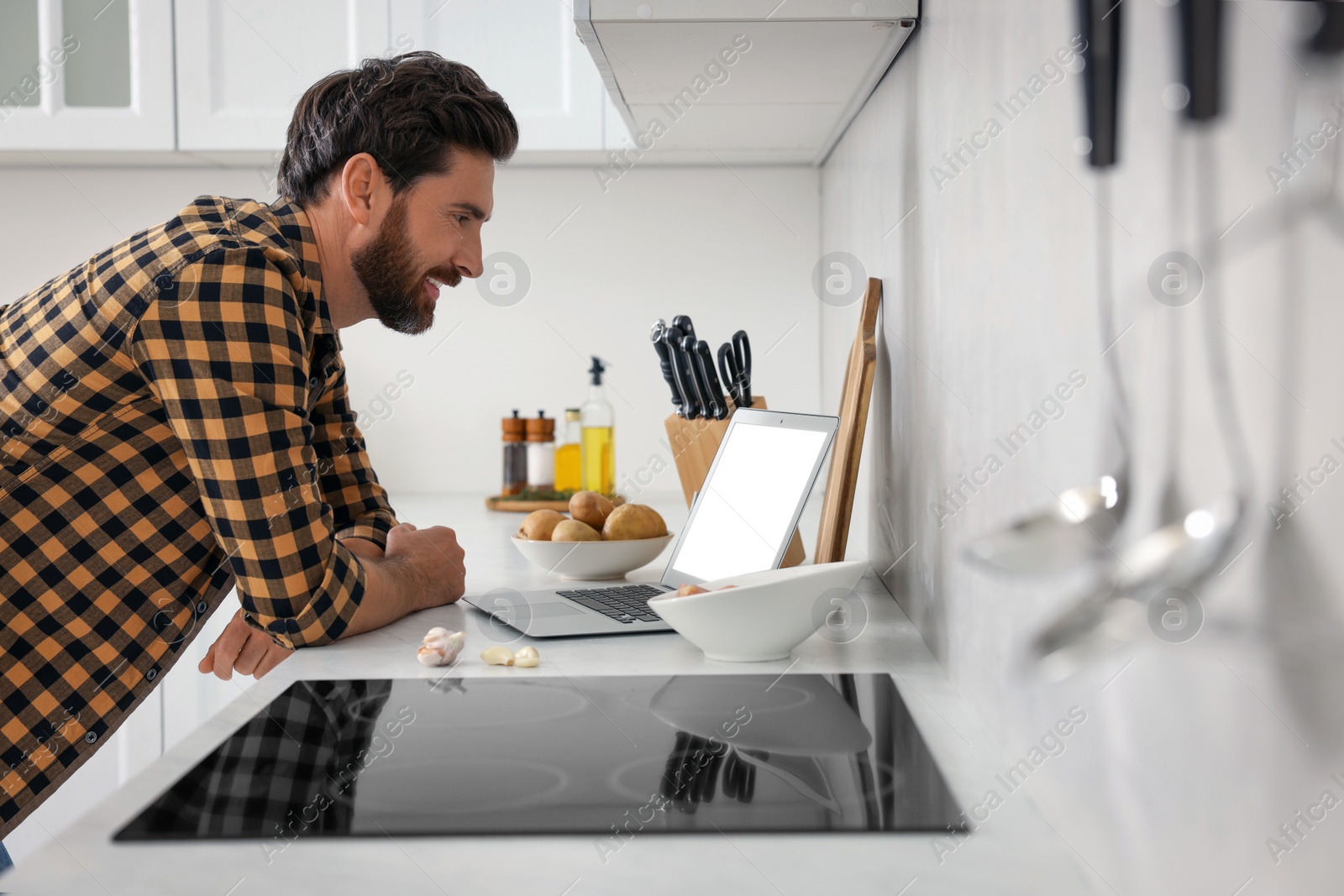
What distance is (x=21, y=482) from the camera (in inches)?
40.0

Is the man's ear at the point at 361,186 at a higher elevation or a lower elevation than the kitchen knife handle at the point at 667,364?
higher

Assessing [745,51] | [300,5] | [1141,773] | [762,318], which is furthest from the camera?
[762,318]

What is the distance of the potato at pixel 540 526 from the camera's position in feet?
4.36

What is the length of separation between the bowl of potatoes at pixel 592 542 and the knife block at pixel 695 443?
0.13 meters

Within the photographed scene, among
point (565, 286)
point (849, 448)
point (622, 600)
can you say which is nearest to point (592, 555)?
point (622, 600)

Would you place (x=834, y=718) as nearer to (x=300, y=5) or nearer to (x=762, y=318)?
(x=762, y=318)

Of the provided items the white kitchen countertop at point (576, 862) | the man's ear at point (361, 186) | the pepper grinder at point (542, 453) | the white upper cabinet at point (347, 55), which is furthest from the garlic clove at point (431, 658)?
the white upper cabinet at point (347, 55)

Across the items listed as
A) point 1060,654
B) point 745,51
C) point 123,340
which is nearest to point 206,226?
point 123,340

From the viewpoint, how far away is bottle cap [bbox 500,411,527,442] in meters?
2.11

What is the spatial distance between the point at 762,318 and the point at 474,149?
44.9 inches

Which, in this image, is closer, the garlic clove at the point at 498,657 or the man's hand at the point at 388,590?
the garlic clove at the point at 498,657

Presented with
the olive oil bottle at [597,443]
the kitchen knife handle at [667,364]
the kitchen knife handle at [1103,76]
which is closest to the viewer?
the kitchen knife handle at [1103,76]

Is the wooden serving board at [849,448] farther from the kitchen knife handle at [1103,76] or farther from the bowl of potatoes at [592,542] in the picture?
the kitchen knife handle at [1103,76]

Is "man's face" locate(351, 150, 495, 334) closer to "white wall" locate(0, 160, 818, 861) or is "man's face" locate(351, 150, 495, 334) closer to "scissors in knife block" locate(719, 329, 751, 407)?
"scissors in knife block" locate(719, 329, 751, 407)
